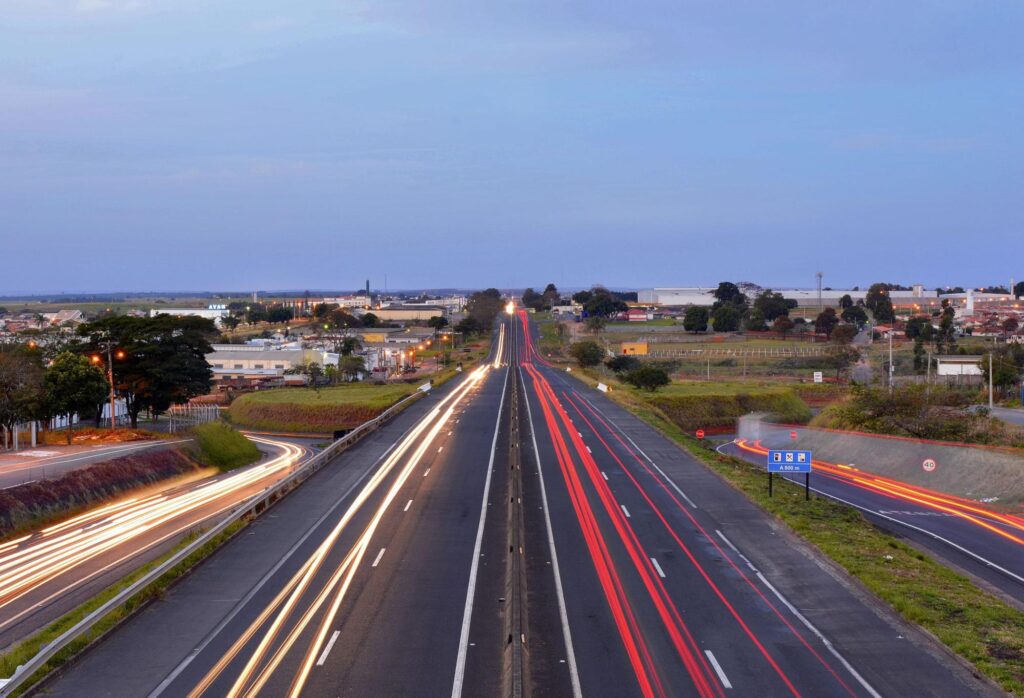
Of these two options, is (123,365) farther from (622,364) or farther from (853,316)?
(853,316)

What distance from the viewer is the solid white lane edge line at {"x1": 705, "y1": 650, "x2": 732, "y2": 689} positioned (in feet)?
53.3

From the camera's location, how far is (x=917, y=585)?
2264 cm

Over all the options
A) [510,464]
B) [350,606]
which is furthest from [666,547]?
[510,464]

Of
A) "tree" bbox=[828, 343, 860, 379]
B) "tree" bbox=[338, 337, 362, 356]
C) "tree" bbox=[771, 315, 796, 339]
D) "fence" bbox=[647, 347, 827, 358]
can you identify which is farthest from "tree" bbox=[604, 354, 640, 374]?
"tree" bbox=[771, 315, 796, 339]

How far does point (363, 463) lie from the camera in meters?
42.0

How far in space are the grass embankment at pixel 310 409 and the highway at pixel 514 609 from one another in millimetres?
34527

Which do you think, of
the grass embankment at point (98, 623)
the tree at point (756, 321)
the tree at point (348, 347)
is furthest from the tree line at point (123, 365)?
the tree at point (756, 321)

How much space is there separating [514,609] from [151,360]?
153 ft

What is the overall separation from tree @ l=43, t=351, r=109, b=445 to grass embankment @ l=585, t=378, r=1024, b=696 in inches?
1420

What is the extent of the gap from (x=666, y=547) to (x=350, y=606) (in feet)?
33.7

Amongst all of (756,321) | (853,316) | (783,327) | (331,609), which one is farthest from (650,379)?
(853,316)

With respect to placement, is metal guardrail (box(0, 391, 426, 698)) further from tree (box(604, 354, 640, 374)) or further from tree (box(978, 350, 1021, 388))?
tree (box(604, 354, 640, 374))

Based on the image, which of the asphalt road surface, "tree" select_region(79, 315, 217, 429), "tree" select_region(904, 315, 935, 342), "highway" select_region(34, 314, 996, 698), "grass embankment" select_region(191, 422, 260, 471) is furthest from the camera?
"tree" select_region(904, 315, 935, 342)

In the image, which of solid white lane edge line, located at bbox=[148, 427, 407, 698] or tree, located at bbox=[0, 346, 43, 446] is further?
tree, located at bbox=[0, 346, 43, 446]
